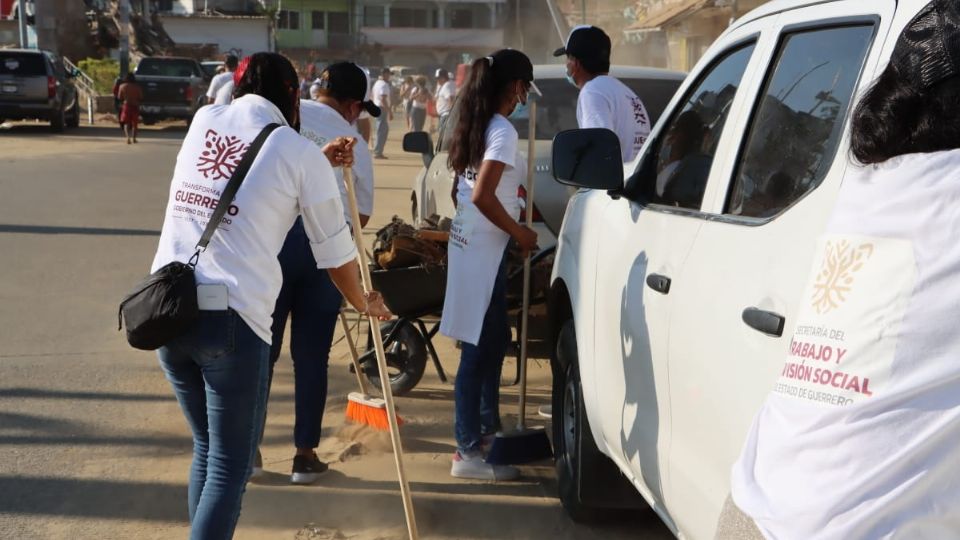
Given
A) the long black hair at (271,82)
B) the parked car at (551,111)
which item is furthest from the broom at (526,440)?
the parked car at (551,111)

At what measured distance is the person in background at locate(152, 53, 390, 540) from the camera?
3.66 metres

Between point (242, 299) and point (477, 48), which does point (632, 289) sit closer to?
point (242, 299)

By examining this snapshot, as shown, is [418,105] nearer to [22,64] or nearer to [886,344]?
[22,64]

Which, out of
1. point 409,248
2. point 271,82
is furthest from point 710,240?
point 409,248

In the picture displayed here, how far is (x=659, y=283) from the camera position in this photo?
346cm

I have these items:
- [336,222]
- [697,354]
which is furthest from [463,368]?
[697,354]

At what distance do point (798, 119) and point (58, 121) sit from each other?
95.0 ft

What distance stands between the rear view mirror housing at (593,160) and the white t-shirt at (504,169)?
1.05 metres

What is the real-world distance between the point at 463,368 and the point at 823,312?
375cm

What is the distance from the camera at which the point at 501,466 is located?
562 cm

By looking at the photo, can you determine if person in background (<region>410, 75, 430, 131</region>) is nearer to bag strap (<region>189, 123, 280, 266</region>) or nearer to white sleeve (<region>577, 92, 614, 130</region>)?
white sleeve (<region>577, 92, 614, 130</region>)

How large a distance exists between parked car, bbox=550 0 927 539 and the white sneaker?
0.92 meters

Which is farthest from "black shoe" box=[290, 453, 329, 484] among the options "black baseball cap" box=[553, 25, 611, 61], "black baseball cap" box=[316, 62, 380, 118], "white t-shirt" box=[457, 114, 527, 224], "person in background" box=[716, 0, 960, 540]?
"person in background" box=[716, 0, 960, 540]

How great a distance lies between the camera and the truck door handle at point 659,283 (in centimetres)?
339
